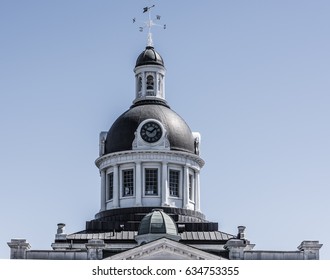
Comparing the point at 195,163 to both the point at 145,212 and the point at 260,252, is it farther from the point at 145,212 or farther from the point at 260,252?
the point at 260,252

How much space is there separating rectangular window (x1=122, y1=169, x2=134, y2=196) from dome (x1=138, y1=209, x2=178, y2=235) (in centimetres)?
928

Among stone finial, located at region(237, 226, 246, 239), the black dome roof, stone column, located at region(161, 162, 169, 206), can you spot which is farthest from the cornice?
stone finial, located at region(237, 226, 246, 239)

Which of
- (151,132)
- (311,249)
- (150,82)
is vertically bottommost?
(311,249)

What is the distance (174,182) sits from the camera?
106m

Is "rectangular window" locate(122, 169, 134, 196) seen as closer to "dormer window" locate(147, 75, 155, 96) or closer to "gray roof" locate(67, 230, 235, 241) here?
"gray roof" locate(67, 230, 235, 241)

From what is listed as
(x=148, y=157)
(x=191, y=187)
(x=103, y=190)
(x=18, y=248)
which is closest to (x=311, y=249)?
(x=191, y=187)

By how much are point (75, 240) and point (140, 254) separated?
1114 centimetres

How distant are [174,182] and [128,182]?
4.27 metres

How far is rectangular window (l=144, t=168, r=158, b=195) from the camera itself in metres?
104

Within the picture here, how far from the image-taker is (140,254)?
293 feet

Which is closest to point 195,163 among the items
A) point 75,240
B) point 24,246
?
point 75,240

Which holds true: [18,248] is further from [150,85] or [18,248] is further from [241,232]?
[150,85]
